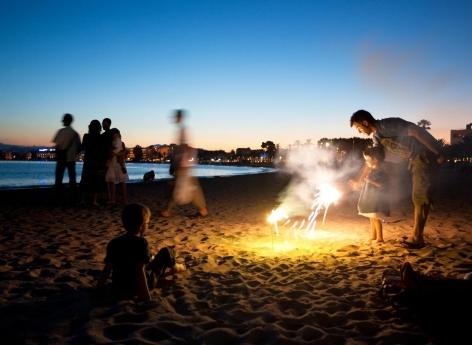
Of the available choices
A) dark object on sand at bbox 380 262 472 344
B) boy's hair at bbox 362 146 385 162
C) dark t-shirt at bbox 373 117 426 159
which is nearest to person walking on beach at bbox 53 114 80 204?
boy's hair at bbox 362 146 385 162

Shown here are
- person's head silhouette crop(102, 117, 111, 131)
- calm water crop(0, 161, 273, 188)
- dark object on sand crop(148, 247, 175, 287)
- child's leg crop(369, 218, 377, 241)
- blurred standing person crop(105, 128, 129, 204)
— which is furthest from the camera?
calm water crop(0, 161, 273, 188)

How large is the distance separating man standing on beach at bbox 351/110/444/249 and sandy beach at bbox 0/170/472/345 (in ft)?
3.17

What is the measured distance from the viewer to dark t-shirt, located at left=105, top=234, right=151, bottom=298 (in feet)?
12.3

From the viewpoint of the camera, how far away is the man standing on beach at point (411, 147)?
575 centimetres

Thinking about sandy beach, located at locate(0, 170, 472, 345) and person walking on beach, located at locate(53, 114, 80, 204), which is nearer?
sandy beach, located at locate(0, 170, 472, 345)

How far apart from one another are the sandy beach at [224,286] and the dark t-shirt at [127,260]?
0.62 ft

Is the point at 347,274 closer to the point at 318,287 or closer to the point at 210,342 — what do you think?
the point at 318,287

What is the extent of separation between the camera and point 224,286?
448cm

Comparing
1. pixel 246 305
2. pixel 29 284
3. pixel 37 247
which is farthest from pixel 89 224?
pixel 246 305

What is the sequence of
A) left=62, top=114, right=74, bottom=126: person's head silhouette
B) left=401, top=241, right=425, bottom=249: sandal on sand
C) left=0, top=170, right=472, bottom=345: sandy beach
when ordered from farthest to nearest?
1. left=62, top=114, right=74, bottom=126: person's head silhouette
2. left=401, top=241, right=425, bottom=249: sandal on sand
3. left=0, top=170, right=472, bottom=345: sandy beach

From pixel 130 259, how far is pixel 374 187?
14.9ft

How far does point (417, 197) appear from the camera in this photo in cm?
600

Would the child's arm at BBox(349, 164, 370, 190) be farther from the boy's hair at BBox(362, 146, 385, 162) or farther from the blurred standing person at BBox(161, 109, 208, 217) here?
the blurred standing person at BBox(161, 109, 208, 217)

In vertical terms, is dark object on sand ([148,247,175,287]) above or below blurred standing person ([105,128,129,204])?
below
